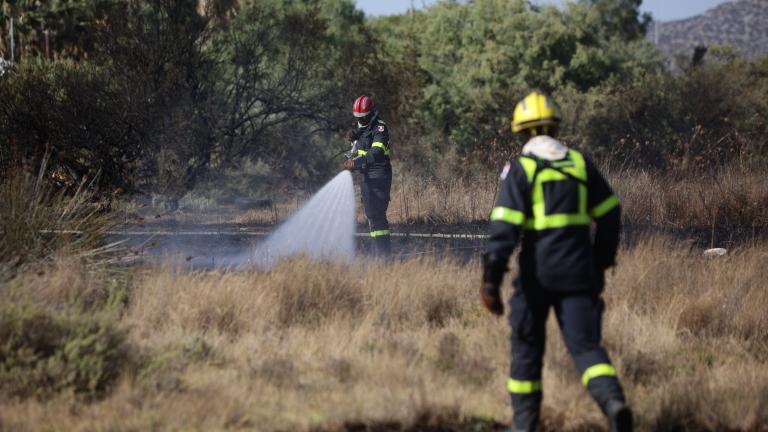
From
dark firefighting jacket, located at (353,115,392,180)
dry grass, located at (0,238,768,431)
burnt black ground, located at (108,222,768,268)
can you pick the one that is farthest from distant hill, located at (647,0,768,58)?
dry grass, located at (0,238,768,431)

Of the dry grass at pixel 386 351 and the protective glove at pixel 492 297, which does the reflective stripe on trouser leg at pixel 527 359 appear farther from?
the dry grass at pixel 386 351

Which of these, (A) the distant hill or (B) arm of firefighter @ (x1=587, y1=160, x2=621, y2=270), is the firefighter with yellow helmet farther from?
(A) the distant hill

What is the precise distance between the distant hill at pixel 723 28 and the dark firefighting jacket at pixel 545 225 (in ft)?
274

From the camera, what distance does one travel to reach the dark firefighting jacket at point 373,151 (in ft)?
37.0

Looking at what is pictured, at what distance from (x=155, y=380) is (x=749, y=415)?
330 centimetres

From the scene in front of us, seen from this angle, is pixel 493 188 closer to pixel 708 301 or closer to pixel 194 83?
pixel 194 83

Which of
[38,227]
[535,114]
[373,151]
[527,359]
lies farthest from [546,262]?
[373,151]

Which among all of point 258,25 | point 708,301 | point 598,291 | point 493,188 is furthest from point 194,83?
point 598,291

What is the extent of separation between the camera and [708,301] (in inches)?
307

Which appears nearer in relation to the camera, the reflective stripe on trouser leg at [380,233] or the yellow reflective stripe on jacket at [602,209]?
the yellow reflective stripe on jacket at [602,209]

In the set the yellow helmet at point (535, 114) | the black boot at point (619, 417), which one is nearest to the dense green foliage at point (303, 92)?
the yellow helmet at point (535, 114)

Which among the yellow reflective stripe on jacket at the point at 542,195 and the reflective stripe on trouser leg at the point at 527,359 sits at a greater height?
the yellow reflective stripe on jacket at the point at 542,195

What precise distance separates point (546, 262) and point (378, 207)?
21.2ft

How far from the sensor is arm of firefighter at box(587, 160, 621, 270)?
522 cm
